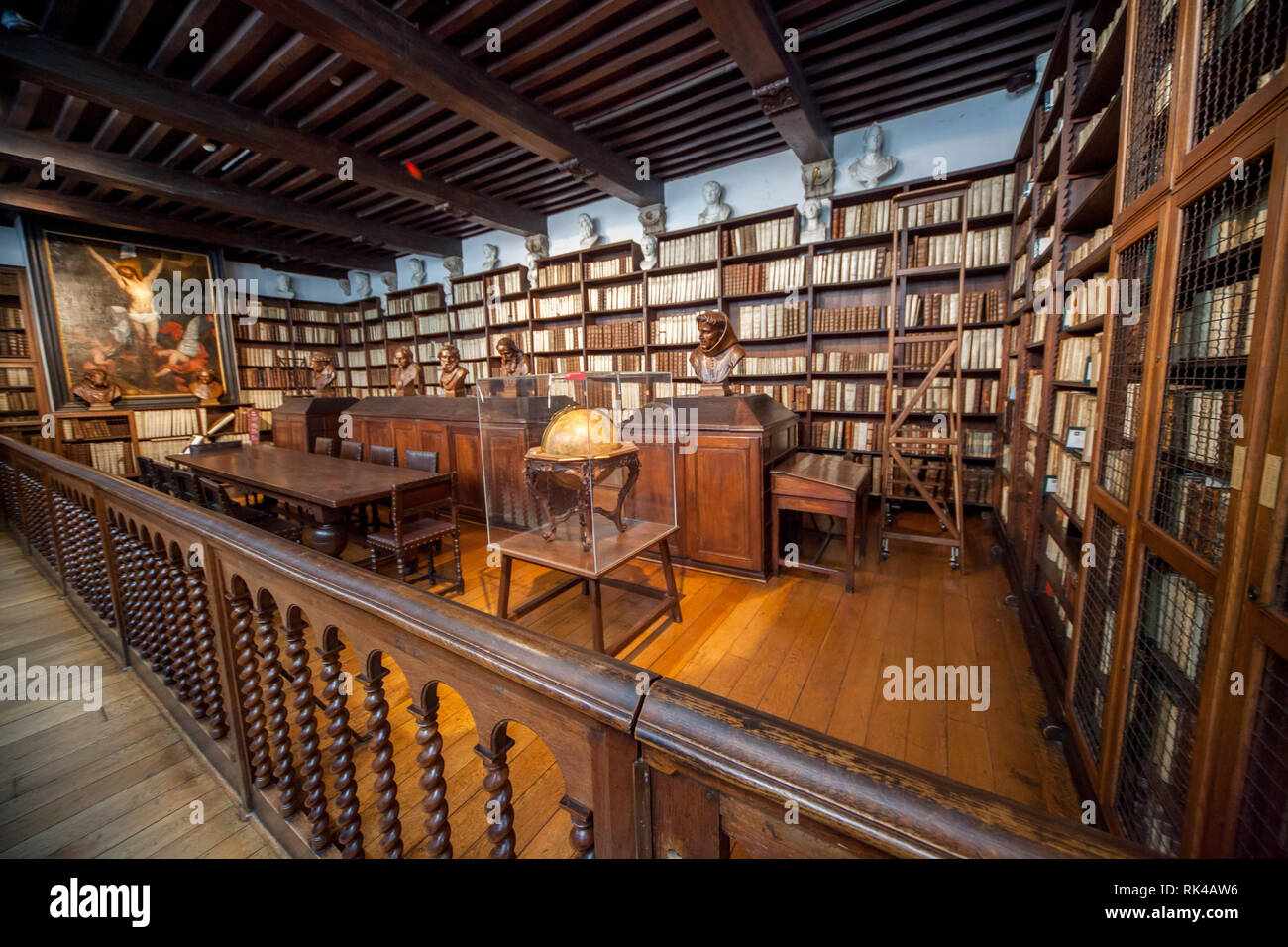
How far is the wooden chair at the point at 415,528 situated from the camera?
2.81 m

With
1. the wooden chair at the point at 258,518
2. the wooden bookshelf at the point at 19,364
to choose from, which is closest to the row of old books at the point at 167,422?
the wooden bookshelf at the point at 19,364

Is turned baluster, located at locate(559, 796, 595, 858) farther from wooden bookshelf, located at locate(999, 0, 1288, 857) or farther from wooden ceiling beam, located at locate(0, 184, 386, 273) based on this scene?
wooden ceiling beam, located at locate(0, 184, 386, 273)

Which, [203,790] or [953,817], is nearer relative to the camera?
[953,817]

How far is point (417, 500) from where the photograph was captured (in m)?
2.97

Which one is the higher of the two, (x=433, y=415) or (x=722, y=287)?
(x=722, y=287)

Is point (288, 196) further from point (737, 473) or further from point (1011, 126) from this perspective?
Result: point (1011, 126)

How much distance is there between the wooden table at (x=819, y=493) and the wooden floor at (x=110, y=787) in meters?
2.65

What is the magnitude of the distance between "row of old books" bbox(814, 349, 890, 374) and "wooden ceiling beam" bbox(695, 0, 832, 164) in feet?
5.56

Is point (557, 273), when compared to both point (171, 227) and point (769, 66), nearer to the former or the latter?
point (769, 66)

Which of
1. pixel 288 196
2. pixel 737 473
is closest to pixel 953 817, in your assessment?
pixel 737 473

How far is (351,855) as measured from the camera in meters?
1.08

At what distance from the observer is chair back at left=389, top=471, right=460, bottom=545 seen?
2.80 metres
